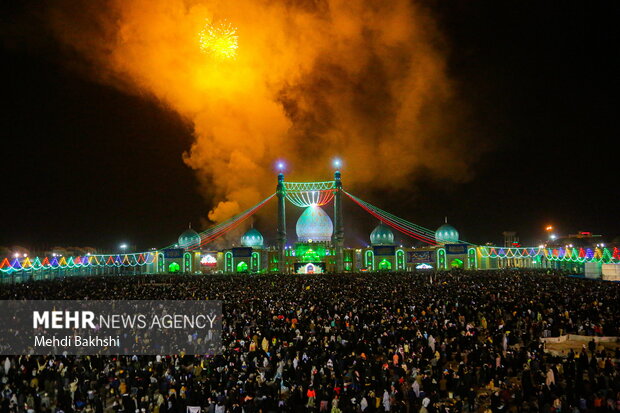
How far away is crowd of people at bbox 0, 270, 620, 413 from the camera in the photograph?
9875 mm

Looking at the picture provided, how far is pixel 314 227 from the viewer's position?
210 ft

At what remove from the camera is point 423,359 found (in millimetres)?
12281

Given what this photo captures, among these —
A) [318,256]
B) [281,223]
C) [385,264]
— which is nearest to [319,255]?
[318,256]

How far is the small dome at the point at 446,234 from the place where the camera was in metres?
65.8

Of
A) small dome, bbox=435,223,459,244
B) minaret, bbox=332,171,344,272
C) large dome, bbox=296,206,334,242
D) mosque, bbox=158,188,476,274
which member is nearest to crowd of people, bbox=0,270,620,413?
minaret, bbox=332,171,344,272

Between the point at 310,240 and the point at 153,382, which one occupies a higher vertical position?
the point at 310,240

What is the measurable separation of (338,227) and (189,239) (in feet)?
69.0

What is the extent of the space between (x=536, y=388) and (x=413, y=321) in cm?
699

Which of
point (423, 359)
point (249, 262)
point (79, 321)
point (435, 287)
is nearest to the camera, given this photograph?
point (423, 359)

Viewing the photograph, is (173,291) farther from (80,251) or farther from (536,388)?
(80,251)

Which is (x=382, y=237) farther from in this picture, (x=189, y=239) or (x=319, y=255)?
(x=189, y=239)

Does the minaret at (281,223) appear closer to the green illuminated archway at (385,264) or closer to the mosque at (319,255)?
the mosque at (319,255)

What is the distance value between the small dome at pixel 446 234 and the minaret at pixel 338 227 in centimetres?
1411

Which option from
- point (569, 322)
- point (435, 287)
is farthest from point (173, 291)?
point (569, 322)
